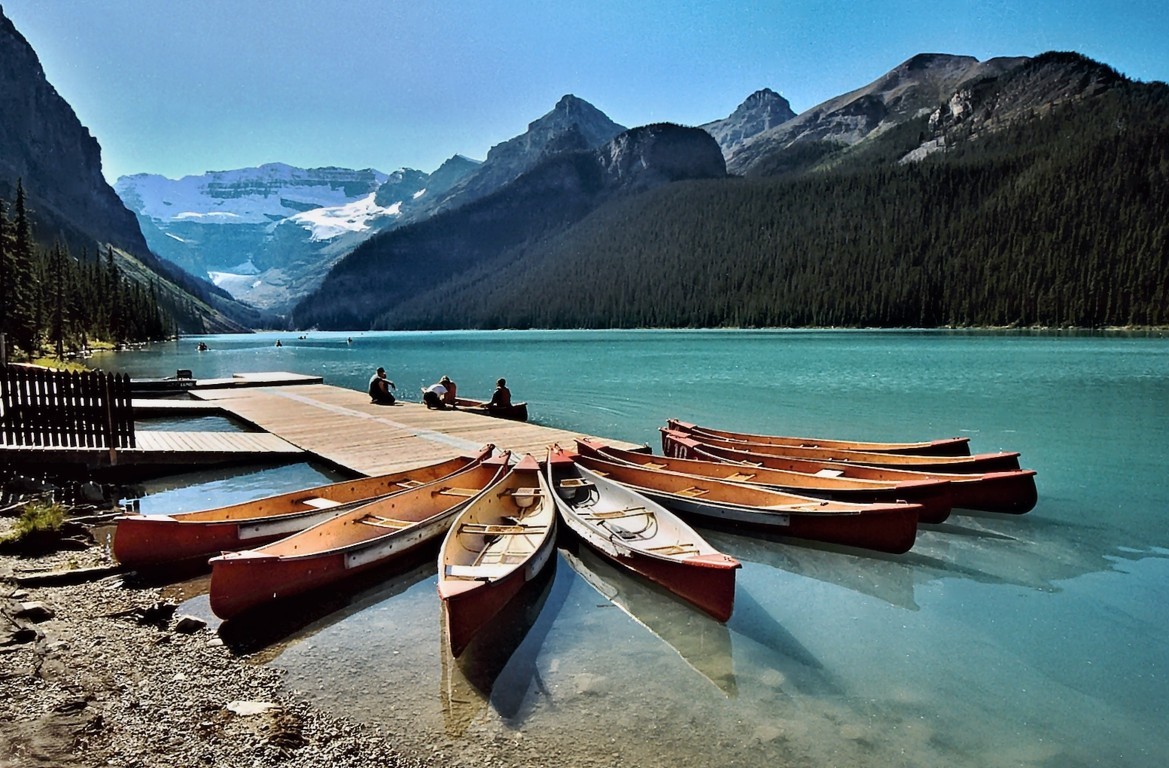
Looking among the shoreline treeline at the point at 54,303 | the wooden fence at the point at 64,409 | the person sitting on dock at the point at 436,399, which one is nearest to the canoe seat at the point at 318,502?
the wooden fence at the point at 64,409

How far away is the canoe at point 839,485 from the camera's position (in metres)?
12.0

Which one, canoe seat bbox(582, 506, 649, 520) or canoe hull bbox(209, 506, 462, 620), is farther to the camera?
canoe seat bbox(582, 506, 649, 520)

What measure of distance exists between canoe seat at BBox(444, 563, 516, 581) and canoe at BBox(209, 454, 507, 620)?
1493mm

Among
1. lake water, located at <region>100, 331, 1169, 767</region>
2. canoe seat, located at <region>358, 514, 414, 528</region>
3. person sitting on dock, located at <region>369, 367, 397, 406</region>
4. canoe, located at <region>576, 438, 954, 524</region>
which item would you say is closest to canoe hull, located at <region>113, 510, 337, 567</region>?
canoe seat, located at <region>358, 514, 414, 528</region>

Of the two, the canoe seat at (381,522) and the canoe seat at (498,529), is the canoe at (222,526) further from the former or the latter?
the canoe seat at (498,529)

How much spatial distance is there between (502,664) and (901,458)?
10956 mm

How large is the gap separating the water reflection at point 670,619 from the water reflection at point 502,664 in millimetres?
907

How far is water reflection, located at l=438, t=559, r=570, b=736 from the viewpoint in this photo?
6758 millimetres

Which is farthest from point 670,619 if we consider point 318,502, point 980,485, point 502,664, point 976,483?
point 980,485

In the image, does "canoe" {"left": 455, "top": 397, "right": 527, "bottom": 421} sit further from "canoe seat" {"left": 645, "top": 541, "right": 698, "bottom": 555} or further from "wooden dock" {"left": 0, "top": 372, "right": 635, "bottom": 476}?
"canoe seat" {"left": 645, "top": 541, "right": 698, "bottom": 555}

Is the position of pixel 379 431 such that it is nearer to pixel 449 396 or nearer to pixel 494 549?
pixel 449 396

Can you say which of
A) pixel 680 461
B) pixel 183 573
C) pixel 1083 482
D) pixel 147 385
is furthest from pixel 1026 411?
pixel 147 385

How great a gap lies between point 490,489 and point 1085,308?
154 meters

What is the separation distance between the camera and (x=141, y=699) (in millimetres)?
6344
